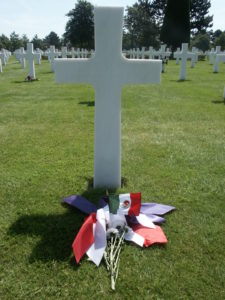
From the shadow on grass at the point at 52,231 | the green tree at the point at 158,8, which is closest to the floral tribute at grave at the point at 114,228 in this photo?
the shadow on grass at the point at 52,231

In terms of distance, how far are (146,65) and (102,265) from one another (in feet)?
6.14

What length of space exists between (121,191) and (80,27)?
5733cm

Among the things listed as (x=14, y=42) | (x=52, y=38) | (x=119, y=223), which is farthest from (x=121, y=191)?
(x=52, y=38)

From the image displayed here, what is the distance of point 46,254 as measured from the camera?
6.98 feet

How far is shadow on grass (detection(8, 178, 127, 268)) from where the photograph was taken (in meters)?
2.13

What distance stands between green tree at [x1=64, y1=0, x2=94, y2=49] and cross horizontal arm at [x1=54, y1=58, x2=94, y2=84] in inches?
2147

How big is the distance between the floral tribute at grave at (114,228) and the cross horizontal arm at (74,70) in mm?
1181

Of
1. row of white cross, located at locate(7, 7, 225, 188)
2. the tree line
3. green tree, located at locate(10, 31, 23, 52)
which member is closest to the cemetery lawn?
row of white cross, located at locate(7, 7, 225, 188)

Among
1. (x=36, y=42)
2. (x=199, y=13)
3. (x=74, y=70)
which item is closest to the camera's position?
(x=74, y=70)

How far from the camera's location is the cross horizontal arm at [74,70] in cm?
264

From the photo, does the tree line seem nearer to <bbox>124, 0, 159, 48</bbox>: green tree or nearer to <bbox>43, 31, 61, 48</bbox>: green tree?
<bbox>124, 0, 159, 48</bbox>: green tree

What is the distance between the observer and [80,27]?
5441 centimetres

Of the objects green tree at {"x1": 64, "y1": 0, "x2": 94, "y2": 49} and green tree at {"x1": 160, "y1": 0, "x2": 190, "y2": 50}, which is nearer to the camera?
green tree at {"x1": 160, "y1": 0, "x2": 190, "y2": 50}

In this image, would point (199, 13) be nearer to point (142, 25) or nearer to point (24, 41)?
point (142, 25)
